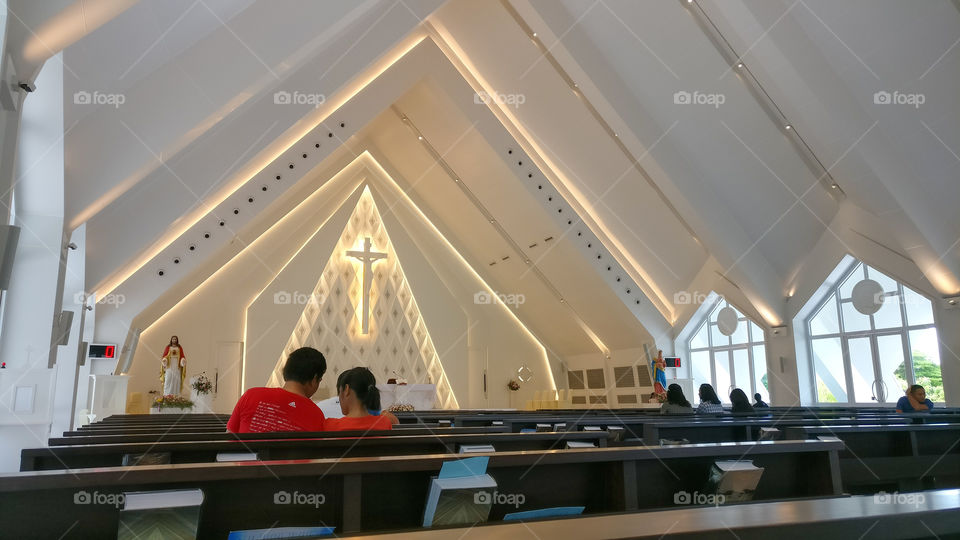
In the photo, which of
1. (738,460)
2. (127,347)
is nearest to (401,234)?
(127,347)

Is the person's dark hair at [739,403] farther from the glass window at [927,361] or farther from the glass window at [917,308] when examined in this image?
the glass window at [917,308]

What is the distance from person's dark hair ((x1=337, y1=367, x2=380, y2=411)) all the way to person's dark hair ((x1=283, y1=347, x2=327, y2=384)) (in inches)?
5.0

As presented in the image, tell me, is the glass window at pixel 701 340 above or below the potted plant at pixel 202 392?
above

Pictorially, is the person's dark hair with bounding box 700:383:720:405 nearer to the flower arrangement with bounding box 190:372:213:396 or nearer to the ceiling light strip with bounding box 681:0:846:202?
the ceiling light strip with bounding box 681:0:846:202

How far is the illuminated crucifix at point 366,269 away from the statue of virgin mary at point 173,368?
322 centimetres

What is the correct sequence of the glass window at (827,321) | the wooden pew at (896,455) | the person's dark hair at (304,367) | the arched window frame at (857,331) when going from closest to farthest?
the person's dark hair at (304,367)
the wooden pew at (896,455)
the arched window frame at (857,331)
the glass window at (827,321)

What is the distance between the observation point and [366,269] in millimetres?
11953

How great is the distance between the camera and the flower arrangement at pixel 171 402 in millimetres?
9109

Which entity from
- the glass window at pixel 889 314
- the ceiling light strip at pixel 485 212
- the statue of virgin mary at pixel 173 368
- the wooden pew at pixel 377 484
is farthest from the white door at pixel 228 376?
the wooden pew at pixel 377 484

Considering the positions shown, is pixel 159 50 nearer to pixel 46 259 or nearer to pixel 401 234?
pixel 46 259

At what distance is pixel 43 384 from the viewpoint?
5.09m

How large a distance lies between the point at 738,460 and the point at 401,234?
36.0 ft

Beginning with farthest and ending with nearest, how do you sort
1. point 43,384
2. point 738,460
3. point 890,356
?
point 890,356 → point 43,384 → point 738,460

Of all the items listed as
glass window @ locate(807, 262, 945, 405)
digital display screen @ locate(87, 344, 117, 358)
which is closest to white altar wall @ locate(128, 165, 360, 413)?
digital display screen @ locate(87, 344, 117, 358)
